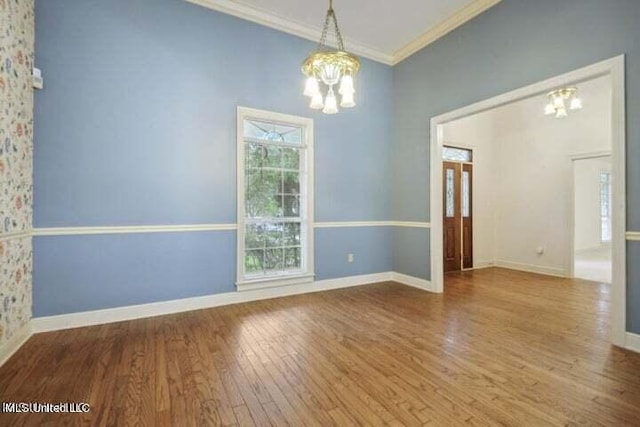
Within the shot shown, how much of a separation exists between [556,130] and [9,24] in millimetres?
7241

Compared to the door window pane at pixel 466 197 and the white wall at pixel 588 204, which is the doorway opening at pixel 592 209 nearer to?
the white wall at pixel 588 204

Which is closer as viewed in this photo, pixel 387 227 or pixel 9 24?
pixel 9 24

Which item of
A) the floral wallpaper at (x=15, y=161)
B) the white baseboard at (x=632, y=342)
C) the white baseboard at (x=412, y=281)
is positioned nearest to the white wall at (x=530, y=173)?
the white baseboard at (x=412, y=281)

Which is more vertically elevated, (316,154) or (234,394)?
(316,154)

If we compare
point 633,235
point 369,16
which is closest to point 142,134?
point 369,16

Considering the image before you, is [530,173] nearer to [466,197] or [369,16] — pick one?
[466,197]

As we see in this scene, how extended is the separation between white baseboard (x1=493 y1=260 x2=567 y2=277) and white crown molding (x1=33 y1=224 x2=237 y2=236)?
535 centimetres

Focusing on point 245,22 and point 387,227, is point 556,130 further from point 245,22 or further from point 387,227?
point 245,22

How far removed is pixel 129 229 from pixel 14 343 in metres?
1.23

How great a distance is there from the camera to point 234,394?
1.81 metres

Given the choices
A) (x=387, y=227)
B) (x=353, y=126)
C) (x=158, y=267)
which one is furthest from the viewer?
(x=387, y=227)

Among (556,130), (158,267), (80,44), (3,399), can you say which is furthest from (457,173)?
(3,399)

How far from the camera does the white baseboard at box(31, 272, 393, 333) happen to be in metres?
2.78

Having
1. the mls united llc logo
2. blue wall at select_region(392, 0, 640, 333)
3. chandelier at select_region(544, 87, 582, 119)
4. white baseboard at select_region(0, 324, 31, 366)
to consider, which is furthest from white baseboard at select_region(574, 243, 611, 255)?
white baseboard at select_region(0, 324, 31, 366)
